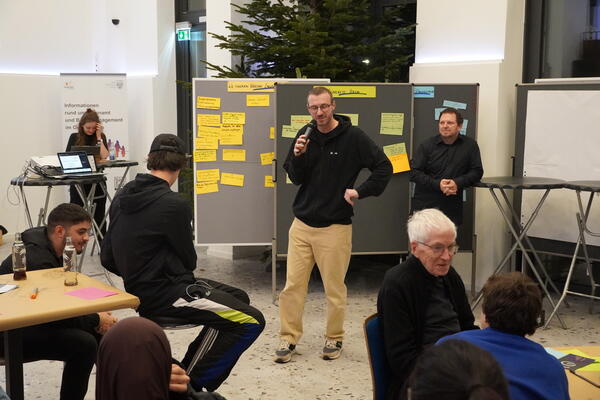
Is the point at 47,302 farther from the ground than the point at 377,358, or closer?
farther from the ground

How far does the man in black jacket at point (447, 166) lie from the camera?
554 centimetres

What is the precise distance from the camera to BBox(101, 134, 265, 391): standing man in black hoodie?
3469 millimetres

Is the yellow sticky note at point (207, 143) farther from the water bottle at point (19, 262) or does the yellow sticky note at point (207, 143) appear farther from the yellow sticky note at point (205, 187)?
the water bottle at point (19, 262)

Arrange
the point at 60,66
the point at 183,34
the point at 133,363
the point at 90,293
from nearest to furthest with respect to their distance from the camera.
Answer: the point at 133,363
the point at 90,293
the point at 183,34
the point at 60,66

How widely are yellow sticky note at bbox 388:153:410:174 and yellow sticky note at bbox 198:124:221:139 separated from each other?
146 centimetres

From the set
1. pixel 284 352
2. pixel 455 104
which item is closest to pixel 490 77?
pixel 455 104

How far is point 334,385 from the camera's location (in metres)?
4.23

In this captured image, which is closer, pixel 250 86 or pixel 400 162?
pixel 400 162

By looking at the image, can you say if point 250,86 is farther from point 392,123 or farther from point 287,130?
point 392,123

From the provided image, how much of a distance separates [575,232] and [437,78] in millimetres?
1753

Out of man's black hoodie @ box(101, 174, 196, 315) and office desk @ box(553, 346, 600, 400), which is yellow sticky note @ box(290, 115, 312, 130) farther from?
office desk @ box(553, 346, 600, 400)

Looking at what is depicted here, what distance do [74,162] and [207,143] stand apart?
112cm

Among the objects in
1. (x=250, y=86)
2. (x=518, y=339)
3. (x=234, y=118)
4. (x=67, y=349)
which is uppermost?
(x=250, y=86)

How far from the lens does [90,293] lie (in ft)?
10.8
